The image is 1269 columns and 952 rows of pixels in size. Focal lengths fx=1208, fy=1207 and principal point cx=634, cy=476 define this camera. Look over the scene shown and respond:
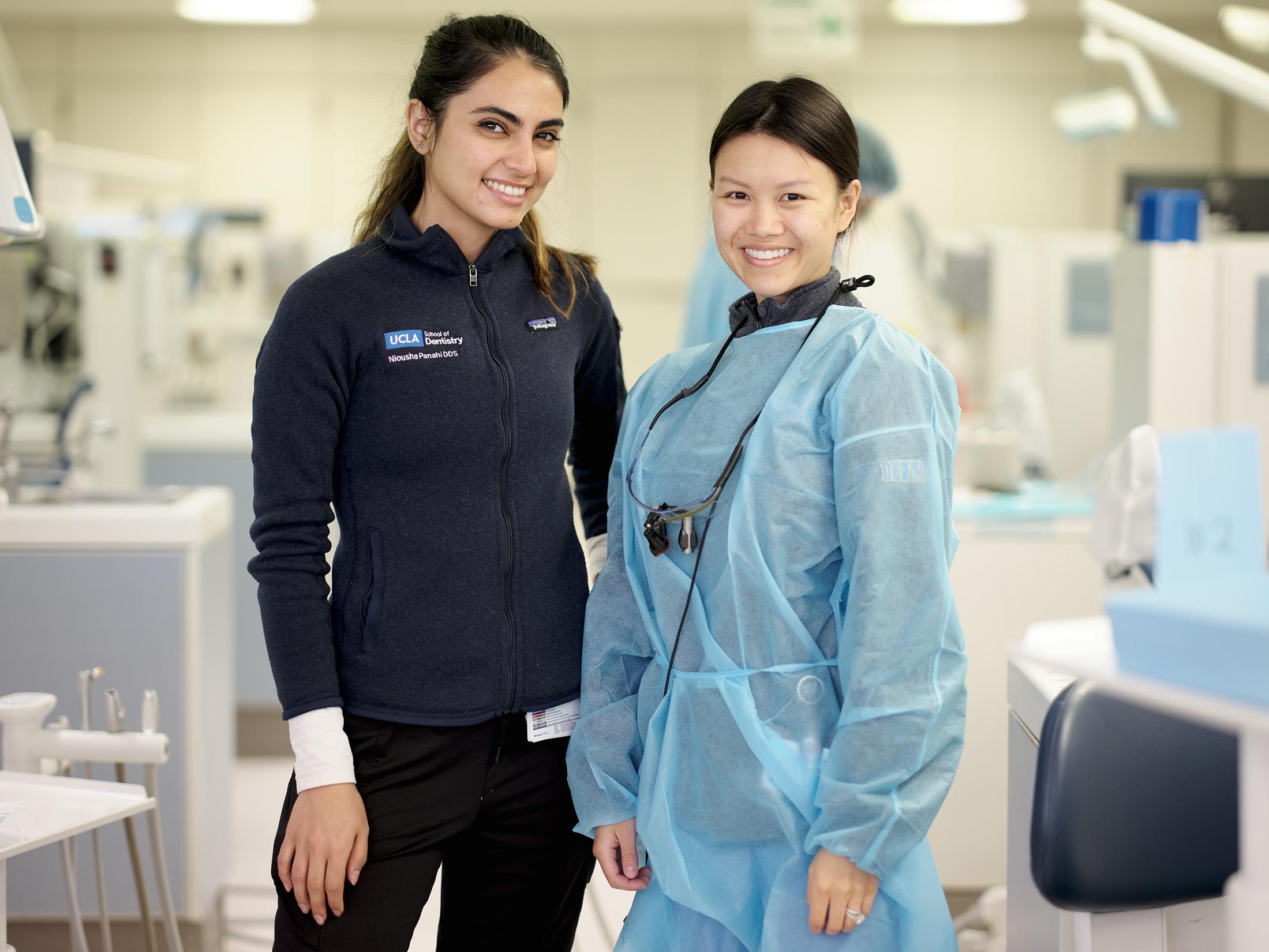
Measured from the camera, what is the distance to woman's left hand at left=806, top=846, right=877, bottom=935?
106cm

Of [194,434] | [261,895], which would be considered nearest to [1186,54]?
[261,895]

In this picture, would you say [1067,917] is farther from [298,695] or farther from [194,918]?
[194,918]

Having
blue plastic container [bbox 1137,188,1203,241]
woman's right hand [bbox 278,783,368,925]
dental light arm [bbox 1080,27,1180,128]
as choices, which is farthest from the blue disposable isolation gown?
dental light arm [bbox 1080,27,1180,128]

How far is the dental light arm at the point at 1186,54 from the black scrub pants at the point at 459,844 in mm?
1936

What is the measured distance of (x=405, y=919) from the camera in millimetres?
1220

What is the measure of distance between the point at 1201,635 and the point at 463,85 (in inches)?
34.2

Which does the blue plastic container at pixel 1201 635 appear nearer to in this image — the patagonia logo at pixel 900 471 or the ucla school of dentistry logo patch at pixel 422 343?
the patagonia logo at pixel 900 471

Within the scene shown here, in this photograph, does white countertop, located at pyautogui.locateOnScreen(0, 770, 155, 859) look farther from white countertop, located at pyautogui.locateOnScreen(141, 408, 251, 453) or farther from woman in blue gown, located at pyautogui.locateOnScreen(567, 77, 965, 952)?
white countertop, located at pyautogui.locateOnScreen(141, 408, 251, 453)

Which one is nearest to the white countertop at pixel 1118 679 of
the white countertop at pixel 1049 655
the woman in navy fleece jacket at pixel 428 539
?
the white countertop at pixel 1049 655

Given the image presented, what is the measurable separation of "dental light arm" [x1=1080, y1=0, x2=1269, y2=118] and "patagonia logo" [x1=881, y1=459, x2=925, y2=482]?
1670 mm

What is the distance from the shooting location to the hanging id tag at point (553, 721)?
125 cm

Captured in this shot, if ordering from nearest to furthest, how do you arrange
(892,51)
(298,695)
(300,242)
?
(298,695)
(300,242)
(892,51)

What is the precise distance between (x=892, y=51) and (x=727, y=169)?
5579 mm

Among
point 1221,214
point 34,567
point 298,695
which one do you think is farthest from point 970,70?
point 298,695
